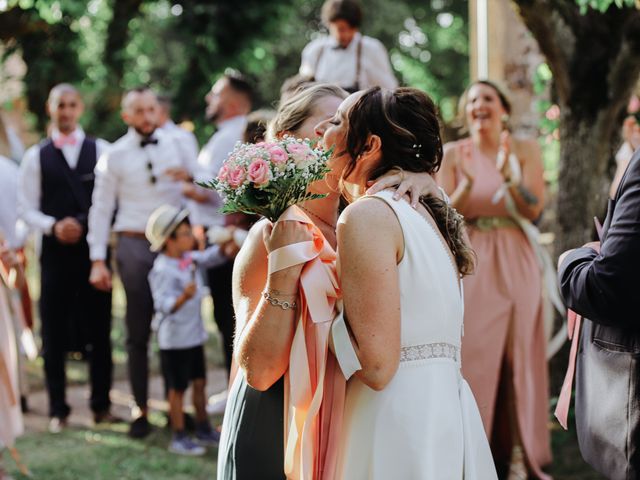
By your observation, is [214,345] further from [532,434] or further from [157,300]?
[532,434]

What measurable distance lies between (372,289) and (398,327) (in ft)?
0.46

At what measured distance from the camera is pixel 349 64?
23.1ft

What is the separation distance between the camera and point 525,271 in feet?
18.6

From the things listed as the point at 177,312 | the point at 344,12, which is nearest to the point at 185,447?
the point at 177,312

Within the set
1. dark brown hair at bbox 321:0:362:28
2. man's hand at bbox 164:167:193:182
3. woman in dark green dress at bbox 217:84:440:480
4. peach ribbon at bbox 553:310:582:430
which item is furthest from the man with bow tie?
peach ribbon at bbox 553:310:582:430

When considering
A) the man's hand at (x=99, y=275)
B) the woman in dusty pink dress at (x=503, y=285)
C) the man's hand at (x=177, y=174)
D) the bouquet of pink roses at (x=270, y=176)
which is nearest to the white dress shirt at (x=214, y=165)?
the man's hand at (x=177, y=174)

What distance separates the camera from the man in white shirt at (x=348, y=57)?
22.9 feet

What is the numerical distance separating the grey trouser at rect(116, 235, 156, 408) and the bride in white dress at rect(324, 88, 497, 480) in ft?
14.1

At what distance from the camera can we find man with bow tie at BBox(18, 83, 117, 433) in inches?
287

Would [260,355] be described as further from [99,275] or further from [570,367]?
[99,275]

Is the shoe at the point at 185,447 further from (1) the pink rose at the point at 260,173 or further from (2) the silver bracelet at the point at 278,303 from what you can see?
(1) the pink rose at the point at 260,173

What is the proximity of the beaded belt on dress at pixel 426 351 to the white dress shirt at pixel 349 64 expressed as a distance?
14.8 feet

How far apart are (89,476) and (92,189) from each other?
2594 millimetres

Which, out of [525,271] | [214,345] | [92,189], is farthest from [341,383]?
[214,345]
